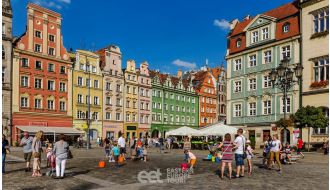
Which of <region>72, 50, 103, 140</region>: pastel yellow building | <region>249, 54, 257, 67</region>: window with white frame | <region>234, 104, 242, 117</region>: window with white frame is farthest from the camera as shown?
<region>72, 50, 103, 140</region>: pastel yellow building

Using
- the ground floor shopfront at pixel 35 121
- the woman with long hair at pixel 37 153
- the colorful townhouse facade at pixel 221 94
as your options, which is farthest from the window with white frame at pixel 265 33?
the colorful townhouse facade at pixel 221 94

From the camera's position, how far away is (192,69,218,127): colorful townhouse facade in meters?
79.4

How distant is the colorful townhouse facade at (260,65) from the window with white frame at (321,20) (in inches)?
98.7

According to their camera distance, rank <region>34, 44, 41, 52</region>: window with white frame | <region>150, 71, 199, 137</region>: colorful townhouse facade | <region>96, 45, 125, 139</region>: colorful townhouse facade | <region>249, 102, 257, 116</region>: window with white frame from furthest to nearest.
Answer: <region>150, 71, 199, 137</region>: colorful townhouse facade → <region>96, 45, 125, 139</region>: colorful townhouse facade → <region>34, 44, 41, 52</region>: window with white frame → <region>249, 102, 257, 116</region>: window with white frame

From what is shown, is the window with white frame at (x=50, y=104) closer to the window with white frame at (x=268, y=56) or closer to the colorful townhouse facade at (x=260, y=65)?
the colorful townhouse facade at (x=260, y=65)

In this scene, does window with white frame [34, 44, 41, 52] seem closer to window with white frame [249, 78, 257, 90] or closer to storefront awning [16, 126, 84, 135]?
storefront awning [16, 126, 84, 135]

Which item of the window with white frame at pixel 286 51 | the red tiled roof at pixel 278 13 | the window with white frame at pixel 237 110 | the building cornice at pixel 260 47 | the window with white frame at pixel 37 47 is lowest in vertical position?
the window with white frame at pixel 237 110

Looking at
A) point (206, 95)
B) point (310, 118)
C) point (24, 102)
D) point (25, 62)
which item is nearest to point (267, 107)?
point (310, 118)

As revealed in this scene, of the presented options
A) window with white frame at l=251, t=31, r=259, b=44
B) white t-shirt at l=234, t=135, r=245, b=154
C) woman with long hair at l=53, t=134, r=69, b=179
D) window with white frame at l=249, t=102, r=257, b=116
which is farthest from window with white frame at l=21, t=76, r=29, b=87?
white t-shirt at l=234, t=135, r=245, b=154

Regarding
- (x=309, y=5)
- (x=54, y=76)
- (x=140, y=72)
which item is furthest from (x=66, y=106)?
(x=309, y=5)

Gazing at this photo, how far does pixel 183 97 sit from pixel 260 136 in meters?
35.0

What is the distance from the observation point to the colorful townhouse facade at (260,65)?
129ft

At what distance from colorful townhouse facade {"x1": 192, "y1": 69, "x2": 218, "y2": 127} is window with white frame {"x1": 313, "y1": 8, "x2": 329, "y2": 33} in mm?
43584

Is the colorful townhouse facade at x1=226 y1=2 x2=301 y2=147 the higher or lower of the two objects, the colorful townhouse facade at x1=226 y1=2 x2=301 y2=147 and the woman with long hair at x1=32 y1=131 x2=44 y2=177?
the higher
